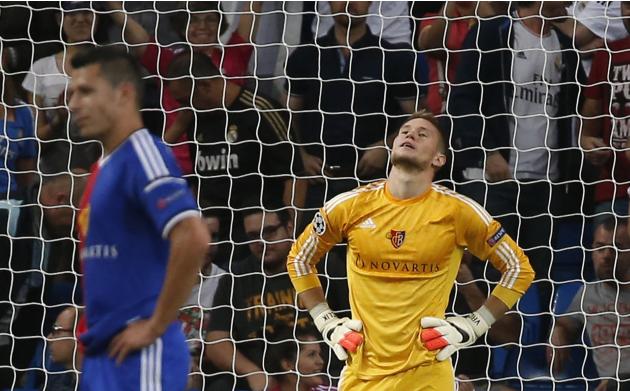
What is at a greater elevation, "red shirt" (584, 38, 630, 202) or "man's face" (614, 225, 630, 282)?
"red shirt" (584, 38, 630, 202)

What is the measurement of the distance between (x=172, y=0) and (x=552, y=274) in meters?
2.48

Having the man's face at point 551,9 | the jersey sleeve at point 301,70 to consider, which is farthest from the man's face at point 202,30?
the man's face at point 551,9

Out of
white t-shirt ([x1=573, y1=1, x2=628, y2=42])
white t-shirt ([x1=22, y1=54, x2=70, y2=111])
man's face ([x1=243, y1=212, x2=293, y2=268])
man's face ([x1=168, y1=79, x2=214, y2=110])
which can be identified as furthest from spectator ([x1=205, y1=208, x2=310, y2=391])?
white t-shirt ([x1=573, y1=1, x2=628, y2=42])

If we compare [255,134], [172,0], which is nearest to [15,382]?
[255,134]

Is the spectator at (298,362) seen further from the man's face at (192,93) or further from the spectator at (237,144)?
the man's face at (192,93)

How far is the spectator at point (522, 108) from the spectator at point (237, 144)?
0.90 m

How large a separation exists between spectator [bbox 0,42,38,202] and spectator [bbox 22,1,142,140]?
0.08 metres

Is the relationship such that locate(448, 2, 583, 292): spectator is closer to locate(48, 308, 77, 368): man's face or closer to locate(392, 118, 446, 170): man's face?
locate(392, 118, 446, 170): man's face

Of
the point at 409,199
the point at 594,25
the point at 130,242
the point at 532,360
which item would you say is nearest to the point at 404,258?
the point at 409,199

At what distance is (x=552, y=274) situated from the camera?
666cm

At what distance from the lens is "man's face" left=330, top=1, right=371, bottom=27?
6.88 meters

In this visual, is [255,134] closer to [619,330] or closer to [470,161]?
[470,161]

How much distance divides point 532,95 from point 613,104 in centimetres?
41

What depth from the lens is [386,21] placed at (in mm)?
7023
